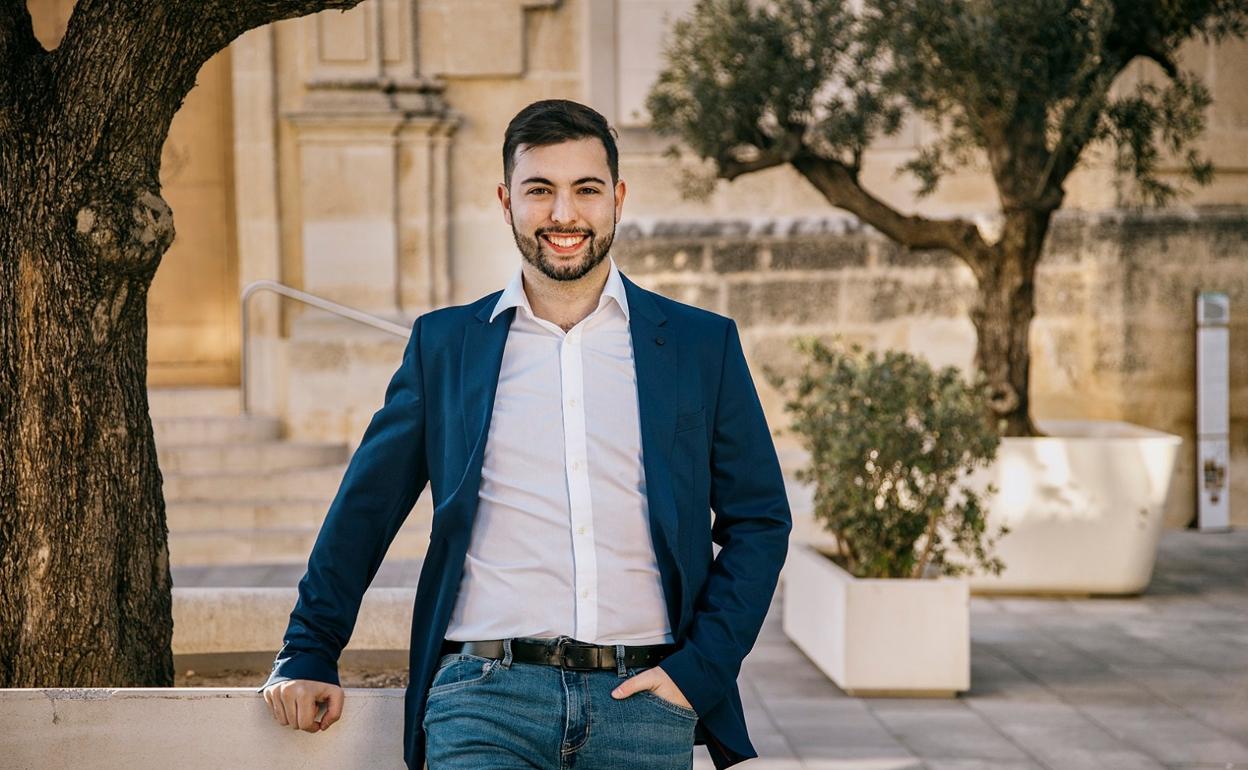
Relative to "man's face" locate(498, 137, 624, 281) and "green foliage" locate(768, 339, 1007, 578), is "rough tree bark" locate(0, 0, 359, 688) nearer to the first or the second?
"man's face" locate(498, 137, 624, 281)

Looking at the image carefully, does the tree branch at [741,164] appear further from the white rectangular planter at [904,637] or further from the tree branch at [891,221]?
the white rectangular planter at [904,637]

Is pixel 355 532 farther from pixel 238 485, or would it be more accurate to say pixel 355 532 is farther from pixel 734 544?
pixel 238 485

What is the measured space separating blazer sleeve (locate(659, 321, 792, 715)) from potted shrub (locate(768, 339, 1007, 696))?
3.34 m

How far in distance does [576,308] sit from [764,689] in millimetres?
3615

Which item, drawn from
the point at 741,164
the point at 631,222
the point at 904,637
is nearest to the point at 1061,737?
the point at 904,637

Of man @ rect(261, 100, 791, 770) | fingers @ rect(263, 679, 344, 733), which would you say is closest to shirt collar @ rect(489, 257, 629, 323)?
man @ rect(261, 100, 791, 770)

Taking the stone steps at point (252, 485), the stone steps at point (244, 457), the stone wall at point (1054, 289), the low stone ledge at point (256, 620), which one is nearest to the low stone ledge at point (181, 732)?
the low stone ledge at point (256, 620)

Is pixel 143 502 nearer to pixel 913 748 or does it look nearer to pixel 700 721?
pixel 700 721

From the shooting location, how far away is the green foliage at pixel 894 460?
5.96m

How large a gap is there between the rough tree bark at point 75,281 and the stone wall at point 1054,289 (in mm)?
6328

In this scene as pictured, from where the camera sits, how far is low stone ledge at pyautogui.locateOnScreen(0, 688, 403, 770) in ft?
8.86

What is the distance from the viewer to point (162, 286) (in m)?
10.2

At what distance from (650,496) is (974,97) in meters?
5.38

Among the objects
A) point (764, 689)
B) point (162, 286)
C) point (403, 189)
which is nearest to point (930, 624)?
point (764, 689)
